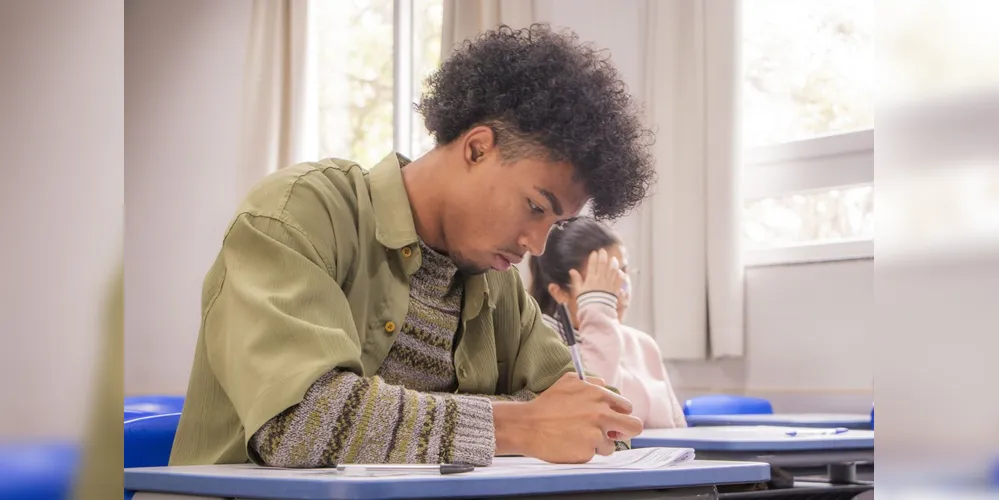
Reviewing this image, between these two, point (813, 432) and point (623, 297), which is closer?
point (813, 432)

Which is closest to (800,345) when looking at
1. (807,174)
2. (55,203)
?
(807,174)

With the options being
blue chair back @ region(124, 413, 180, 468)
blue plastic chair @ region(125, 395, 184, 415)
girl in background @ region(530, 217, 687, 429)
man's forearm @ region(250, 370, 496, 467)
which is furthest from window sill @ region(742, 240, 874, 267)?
man's forearm @ region(250, 370, 496, 467)

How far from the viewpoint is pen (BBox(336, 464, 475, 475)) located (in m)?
1.09

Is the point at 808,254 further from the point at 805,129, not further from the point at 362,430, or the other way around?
the point at 362,430

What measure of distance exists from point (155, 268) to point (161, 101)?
1071 millimetres

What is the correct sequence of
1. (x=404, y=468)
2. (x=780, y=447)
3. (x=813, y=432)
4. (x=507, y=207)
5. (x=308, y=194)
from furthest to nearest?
(x=813, y=432) < (x=780, y=447) < (x=507, y=207) < (x=308, y=194) < (x=404, y=468)

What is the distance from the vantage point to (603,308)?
336cm

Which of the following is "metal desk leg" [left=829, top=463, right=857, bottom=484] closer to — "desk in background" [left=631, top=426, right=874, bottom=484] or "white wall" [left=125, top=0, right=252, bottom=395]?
"desk in background" [left=631, top=426, right=874, bottom=484]

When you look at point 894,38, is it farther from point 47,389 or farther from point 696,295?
point 696,295

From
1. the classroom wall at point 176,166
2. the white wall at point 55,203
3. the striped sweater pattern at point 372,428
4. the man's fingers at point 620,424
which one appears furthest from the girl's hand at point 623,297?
the classroom wall at point 176,166

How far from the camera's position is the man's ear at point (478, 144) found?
1.58 metres

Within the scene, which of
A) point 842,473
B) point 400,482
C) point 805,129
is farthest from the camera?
point 805,129

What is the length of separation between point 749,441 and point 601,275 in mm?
1234

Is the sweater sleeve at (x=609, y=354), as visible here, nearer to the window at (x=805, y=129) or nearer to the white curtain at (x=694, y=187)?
the white curtain at (x=694, y=187)
